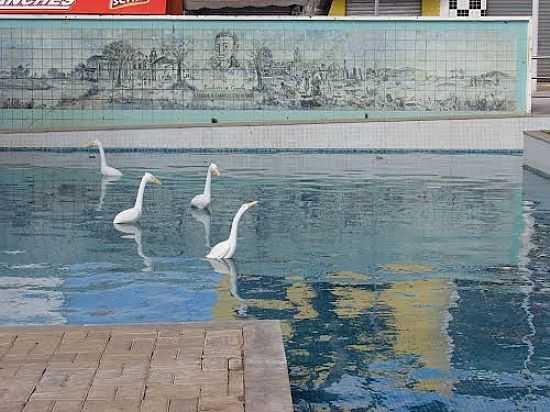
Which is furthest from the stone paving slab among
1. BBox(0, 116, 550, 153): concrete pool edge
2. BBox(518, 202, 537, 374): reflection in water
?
BBox(0, 116, 550, 153): concrete pool edge

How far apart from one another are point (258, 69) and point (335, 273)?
51.0ft

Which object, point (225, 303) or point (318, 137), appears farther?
point (318, 137)

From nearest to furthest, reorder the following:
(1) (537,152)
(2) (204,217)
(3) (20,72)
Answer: (2) (204,217), (1) (537,152), (3) (20,72)

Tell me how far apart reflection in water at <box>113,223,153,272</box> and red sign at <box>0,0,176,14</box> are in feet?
50.8

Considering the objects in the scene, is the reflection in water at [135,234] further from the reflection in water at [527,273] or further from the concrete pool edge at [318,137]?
the concrete pool edge at [318,137]

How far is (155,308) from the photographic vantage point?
8508 millimetres

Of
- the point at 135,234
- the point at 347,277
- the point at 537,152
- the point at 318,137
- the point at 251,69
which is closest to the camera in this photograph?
the point at 347,277

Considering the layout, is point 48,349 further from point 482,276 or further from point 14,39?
point 14,39

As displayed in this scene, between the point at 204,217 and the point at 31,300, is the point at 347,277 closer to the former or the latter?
the point at 31,300

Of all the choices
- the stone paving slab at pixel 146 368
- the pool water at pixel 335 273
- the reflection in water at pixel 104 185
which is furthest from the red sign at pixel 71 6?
the stone paving slab at pixel 146 368

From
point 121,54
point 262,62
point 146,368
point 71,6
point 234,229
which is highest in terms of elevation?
point 71,6

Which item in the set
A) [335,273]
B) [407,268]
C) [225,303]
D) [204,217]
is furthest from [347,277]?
[204,217]

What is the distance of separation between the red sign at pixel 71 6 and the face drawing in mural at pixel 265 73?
279cm

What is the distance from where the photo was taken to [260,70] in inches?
990
